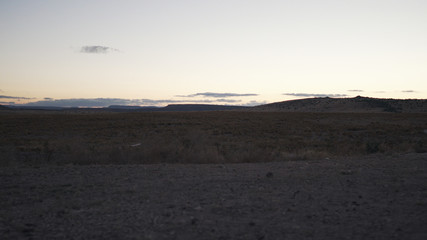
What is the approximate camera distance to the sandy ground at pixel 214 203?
172 inches

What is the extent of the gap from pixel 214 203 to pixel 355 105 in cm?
12581

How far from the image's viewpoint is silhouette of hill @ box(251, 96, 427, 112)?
104375 mm

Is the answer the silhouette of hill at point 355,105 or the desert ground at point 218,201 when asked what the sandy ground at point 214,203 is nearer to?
the desert ground at point 218,201

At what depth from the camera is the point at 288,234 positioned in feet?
13.8

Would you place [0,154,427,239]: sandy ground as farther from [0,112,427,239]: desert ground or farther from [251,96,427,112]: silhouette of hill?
[251,96,427,112]: silhouette of hill

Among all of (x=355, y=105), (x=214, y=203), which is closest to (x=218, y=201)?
(x=214, y=203)

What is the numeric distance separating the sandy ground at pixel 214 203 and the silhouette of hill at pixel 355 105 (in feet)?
338

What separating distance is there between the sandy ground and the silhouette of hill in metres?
103

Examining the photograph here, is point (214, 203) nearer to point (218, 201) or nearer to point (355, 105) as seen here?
point (218, 201)

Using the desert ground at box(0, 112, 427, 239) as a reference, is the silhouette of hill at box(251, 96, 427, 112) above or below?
above

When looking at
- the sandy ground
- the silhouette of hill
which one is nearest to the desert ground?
the sandy ground

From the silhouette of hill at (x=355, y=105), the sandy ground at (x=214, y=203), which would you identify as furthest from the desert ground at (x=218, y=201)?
the silhouette of hill at (x=355, y=105)

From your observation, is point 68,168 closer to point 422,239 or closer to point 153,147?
point 153,147

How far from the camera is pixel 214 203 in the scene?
5641 millimetres
